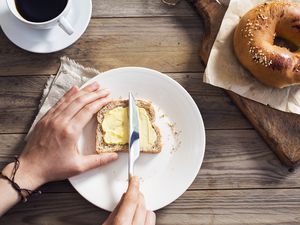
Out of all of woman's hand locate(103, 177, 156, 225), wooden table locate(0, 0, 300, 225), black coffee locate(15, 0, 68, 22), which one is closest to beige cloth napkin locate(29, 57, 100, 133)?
wooden table locate(0, 0, 300, 225)

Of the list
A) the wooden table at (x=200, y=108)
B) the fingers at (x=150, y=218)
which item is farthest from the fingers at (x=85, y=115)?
the fingers at (x=150, y=218)

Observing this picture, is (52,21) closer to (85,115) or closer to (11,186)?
(85,115)

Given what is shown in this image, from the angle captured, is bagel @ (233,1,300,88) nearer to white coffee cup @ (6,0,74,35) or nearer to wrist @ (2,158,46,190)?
white coffee cup @ (6,0,74,35)

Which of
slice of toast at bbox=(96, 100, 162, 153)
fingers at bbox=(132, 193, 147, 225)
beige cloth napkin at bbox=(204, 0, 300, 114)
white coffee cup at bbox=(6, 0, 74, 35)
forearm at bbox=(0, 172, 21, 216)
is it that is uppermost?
white coffee cup at bbox=(6, 0, 74, 35)

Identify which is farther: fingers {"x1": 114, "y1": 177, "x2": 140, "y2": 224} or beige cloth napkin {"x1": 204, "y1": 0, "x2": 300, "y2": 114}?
beige cloth napkin {"x1": 204, "y1": 0, "x2": 300, "y2": 114}

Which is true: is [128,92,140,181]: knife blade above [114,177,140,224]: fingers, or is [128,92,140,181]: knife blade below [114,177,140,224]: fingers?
above
